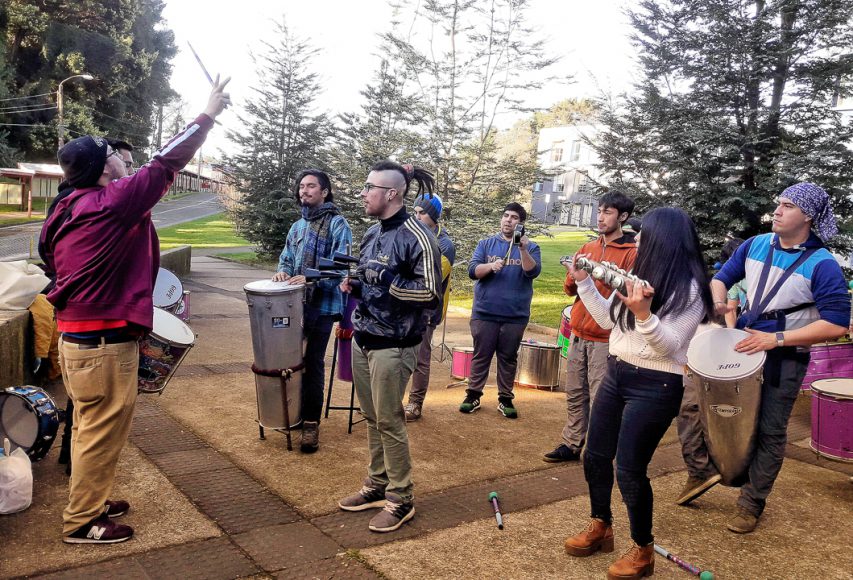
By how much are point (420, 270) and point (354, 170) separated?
15223 mm

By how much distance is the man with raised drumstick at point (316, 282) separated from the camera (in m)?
5.35

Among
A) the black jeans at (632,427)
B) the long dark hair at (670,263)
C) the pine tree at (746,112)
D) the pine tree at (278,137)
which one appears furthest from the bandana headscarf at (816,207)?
the pine tree at (278,137)

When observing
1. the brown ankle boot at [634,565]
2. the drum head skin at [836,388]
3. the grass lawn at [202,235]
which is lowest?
the grass lawn at [202,235]

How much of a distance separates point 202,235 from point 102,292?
36111mm

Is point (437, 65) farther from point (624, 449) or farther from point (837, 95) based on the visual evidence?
point (624, 449)

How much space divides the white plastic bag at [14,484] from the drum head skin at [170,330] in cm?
102

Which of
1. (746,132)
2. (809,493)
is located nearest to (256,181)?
(746,132)

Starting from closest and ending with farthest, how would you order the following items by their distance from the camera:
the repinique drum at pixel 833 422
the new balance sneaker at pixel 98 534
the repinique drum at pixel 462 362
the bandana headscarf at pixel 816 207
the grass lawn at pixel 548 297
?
the new balance sneaker at pixel 98 534
the bandana headscarf at pixel 816 207
the repinique drum at pixel 833 422
the repinique drum at pixel 462 362
the grass lawn at pixel 548 297

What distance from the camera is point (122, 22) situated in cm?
4775

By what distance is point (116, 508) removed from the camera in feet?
13.1

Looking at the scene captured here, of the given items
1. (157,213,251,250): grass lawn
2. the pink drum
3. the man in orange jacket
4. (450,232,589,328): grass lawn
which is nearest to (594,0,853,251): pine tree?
(450,232,589,328): grass lawn

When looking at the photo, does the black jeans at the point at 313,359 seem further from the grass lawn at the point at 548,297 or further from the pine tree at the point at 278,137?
the pine tree at the point at 278,137

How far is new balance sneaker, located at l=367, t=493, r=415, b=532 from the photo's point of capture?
13.2ft

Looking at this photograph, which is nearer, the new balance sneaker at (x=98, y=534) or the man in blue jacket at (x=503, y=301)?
the new balance sneaker at (x=98, y=534)
